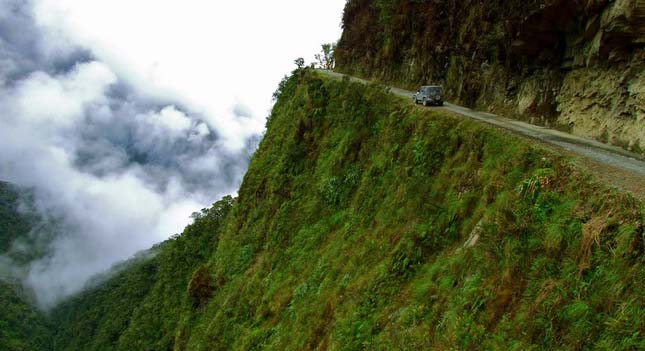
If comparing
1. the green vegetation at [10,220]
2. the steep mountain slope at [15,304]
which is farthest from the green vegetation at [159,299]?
the green vegetation at [10,220]

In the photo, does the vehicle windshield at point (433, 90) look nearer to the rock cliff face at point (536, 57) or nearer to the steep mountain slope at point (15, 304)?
the rock cliff face at point (536, 57)

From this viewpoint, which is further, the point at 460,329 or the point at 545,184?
the point at 545,184

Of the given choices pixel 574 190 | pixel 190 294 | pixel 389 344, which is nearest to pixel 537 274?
pixel 574 190

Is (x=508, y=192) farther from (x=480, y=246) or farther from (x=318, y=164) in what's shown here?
(x=318, y=164)

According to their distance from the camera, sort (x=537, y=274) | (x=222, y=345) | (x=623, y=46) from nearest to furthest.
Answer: (x=537, y=274)
(x=623, y=46)
(x=222, y=345)

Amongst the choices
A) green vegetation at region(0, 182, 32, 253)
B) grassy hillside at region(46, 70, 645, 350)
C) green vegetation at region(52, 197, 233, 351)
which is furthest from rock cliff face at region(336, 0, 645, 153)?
green vegetation at region(0, 182, 32, 253)

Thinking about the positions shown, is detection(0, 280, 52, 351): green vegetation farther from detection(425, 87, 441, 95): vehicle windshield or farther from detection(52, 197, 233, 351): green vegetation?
detection(425, 87, 441, 95): vehicle windshield
